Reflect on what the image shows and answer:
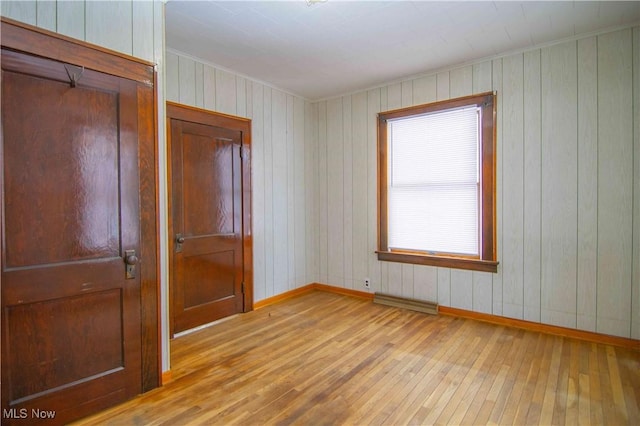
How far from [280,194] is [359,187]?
1090 mm

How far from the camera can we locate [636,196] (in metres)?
2.85

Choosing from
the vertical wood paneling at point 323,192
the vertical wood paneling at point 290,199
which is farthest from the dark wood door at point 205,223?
the vertical wood paneling at point 323,192

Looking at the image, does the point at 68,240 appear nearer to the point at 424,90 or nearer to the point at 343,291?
the point at 343,291

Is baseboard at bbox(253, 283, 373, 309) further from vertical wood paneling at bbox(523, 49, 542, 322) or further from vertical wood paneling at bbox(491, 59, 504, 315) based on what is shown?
vertical wood paneling at bbox(523, 49, 542, 322)

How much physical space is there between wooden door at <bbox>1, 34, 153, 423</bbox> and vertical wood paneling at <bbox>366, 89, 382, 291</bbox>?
2.91 metres

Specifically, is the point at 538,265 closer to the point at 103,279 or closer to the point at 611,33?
the point at 611,33

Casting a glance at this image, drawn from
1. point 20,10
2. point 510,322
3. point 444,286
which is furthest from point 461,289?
point 20,10

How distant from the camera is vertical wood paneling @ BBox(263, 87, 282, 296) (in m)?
4.28

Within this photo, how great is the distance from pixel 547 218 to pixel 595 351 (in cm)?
122

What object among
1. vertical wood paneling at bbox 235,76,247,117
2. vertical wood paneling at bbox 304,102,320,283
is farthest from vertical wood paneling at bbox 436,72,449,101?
vertical wood paneling at bbox 235,76,247,117

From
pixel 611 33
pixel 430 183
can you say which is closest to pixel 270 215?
pixel 430 183

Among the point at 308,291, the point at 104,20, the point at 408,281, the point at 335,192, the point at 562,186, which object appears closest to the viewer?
the point at 104,20

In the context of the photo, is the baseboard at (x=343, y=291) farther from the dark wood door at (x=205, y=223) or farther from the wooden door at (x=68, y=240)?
the wooden door at (x=68, y=240)

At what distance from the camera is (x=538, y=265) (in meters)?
3.30
